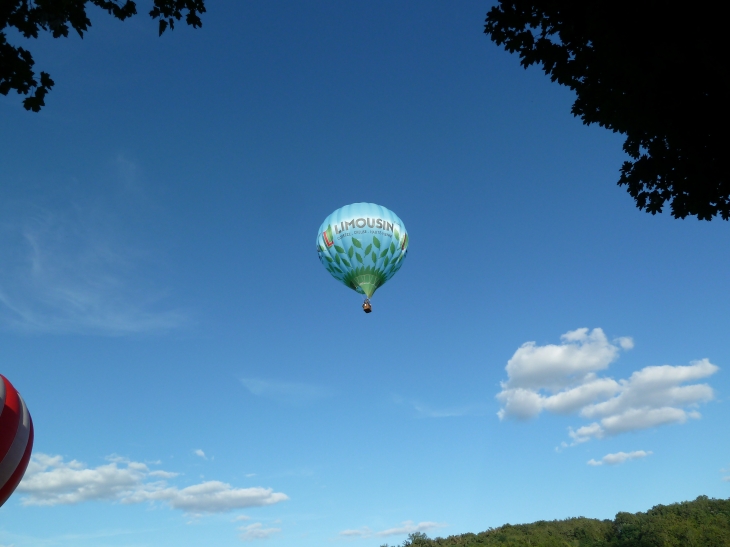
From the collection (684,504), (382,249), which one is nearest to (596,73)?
(382,249)

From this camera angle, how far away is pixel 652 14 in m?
8.79

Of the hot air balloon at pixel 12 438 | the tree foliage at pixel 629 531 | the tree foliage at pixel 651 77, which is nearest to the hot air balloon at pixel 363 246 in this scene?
the hot air balloon at pixel 12 438

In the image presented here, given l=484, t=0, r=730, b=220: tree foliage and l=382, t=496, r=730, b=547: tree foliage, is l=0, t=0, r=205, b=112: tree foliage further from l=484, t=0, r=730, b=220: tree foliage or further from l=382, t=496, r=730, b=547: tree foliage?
l=382, t=496, r=730, b=547: tree foliage

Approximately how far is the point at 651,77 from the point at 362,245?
885 inches

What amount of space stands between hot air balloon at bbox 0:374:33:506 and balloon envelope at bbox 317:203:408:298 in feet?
54.7

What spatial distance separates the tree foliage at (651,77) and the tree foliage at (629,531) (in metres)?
73.0

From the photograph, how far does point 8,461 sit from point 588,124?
2317 centimetres

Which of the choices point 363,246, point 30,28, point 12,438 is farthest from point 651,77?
point 12,438

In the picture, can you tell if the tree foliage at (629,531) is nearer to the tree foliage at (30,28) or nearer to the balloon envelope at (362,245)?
the balloon envelope at (362,245)

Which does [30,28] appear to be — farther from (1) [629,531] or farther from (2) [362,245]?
(1) [629,531]

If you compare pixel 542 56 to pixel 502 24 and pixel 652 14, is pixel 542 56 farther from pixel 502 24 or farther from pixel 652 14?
pixel 652 14

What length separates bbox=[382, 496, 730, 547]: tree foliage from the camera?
7150 centimetres

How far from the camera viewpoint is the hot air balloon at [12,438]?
2123 centimetres

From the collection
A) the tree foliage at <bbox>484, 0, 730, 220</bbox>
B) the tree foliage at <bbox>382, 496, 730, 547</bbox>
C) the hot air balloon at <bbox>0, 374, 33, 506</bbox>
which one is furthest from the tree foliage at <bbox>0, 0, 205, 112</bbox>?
the tree foliage at <bbox>382, 496, 730, 547</bbox>
